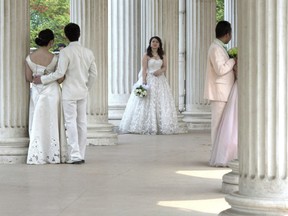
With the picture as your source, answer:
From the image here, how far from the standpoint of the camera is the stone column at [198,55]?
29016mm

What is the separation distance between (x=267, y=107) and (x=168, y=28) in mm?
17560

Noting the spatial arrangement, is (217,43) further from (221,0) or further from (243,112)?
(221,0)

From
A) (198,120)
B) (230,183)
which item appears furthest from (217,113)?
(198,120)

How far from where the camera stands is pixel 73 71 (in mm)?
16000

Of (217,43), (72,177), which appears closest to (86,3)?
(217,43)

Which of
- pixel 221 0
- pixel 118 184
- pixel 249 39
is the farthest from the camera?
pixel 221 0

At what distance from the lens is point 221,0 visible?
5825 centimetres

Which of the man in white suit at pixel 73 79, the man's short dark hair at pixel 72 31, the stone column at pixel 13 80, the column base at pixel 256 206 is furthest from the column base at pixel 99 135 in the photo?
the column base at pixel 256 206

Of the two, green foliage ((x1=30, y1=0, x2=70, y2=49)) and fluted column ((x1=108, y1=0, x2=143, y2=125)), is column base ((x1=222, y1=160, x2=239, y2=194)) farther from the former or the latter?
green foliage ((x1=30, y1=0, x2=70, y2=49))

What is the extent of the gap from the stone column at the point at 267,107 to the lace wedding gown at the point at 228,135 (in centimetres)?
616

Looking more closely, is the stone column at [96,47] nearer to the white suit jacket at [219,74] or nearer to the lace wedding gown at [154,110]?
the lace wedding gown at [154,110]

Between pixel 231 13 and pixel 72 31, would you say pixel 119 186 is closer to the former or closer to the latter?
pixel 72 31

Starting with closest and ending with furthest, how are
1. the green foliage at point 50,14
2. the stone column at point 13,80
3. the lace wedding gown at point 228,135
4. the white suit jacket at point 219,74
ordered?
the lace wedding gown at point 228,135, the white suit jacket at point 219,74, the stone column at point 13,80, the green foliage at point 50,14

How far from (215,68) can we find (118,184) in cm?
317
